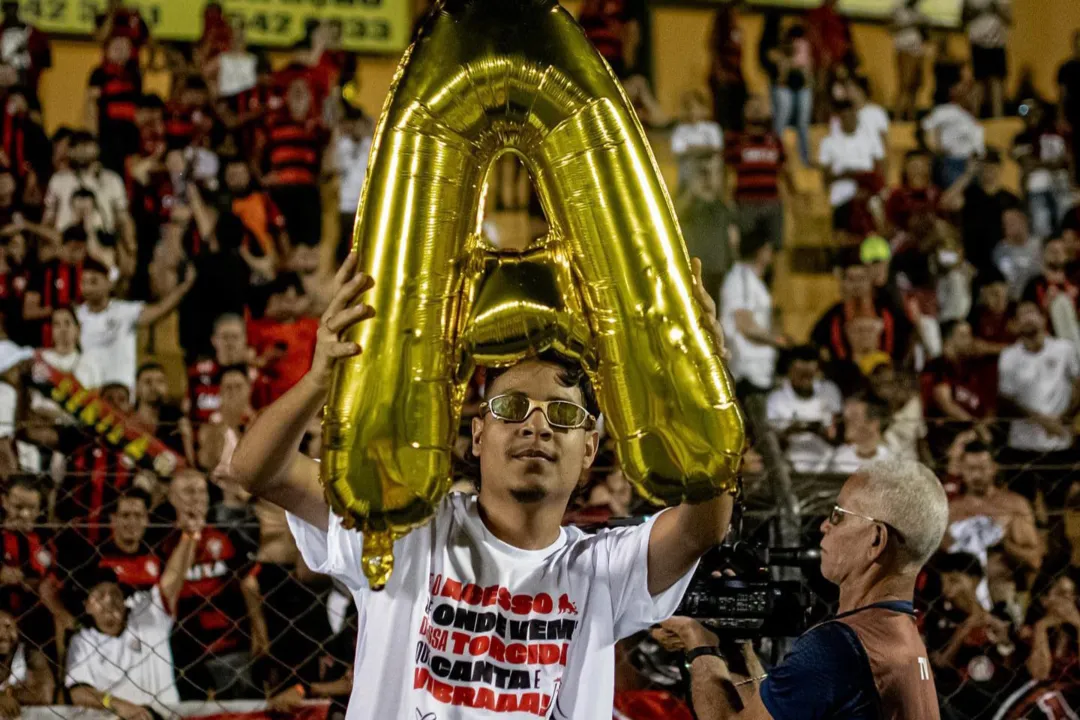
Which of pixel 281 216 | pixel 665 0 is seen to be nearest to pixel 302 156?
pixel 281 216

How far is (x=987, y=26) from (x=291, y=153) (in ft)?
16.0

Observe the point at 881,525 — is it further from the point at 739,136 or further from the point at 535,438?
the point at 739,136

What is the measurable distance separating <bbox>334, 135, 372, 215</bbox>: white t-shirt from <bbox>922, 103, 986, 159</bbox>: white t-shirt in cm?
343

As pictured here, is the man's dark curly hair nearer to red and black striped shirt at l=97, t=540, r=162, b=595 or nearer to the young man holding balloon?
the young man holding balloon

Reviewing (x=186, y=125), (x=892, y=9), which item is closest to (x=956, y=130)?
(x=892, y=9)

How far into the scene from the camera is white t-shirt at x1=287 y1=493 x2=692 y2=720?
2072 mm

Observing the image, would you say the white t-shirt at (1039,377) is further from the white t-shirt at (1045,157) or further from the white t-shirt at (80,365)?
the white t-shirt at (80,365)

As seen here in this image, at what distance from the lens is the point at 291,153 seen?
7.10 m

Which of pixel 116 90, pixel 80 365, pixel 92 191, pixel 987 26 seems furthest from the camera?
pixel 987 26

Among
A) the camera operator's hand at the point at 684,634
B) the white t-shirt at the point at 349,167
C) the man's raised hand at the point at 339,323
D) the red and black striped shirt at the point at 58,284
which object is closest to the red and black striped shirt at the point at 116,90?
the white t-shirt at the point at 349,167

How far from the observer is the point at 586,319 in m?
2.13

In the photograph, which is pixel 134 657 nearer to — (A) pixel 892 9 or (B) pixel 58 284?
(B) pixel 58 284

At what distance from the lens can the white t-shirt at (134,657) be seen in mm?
3834

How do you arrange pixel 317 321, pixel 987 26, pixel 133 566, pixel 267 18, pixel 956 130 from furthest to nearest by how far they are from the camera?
pixel 987 26 < pixel 267 18 < pixel 956 130 < pixel 317 321 < pixel 133 566
